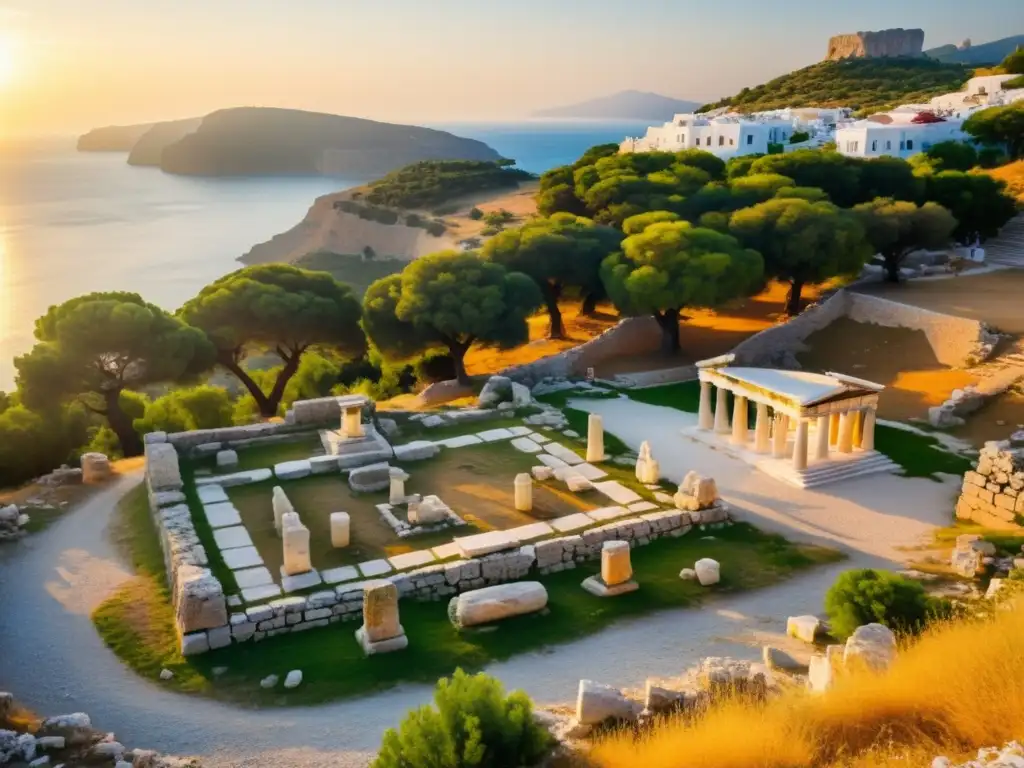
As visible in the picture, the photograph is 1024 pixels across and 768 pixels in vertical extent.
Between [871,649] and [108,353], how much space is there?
2028cm

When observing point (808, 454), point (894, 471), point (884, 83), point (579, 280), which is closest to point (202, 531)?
point (808, 454)

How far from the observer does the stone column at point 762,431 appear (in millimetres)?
20000

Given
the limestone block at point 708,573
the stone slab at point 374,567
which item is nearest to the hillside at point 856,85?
the limestone block at point 708,573

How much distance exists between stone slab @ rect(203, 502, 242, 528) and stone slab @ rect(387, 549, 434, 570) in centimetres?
342

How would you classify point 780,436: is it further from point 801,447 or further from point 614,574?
point 614,574

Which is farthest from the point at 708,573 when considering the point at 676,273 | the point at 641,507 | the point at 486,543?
the point at 676,273

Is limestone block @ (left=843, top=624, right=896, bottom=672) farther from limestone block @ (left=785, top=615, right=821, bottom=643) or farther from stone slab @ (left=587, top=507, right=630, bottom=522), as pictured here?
stone slab @ (left=587, top=507, right=630, bottom=522)

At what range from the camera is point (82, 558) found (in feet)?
52.0

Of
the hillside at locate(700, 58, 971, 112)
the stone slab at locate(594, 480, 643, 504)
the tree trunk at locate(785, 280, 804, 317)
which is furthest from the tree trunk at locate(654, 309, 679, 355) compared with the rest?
the hillside at locate(700, 58, 971, 112)

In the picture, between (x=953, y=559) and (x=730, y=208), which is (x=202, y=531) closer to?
(x=953, y=559)

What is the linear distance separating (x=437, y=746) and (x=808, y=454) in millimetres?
13561

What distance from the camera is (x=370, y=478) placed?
712 inches

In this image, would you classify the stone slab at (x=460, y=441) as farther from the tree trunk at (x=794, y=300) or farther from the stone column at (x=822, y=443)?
the tree trunk at (x=794, y=300)

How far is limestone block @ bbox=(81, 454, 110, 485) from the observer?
65.4 ft
